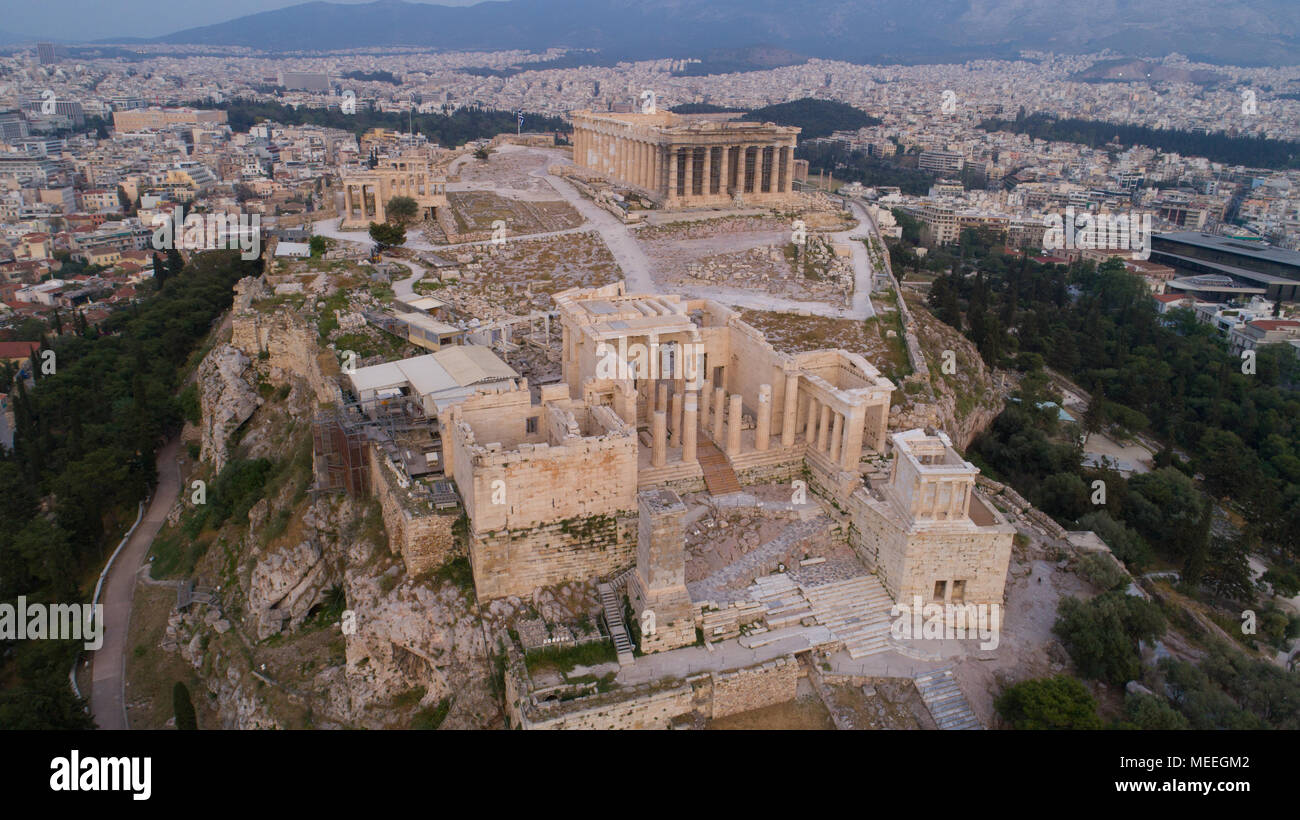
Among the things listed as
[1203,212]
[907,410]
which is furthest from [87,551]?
[1203,212]

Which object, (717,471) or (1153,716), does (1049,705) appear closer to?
(1153,716)

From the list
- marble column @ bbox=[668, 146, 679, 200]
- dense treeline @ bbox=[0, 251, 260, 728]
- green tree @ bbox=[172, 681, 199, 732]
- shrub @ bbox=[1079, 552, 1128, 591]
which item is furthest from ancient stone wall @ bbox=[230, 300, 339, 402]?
marble column @ bbox=[668, 146, 679, 200]

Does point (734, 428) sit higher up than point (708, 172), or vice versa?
point (708, 172)

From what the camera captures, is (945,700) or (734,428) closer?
(945,700)

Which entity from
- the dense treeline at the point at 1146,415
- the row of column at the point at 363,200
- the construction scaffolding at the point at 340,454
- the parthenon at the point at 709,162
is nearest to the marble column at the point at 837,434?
the dense treeline at the point at 1146,415

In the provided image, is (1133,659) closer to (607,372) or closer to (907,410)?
(907,410)

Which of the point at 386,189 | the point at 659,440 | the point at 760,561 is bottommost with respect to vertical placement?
the point at 760,561

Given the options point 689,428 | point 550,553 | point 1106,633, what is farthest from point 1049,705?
point 550,553

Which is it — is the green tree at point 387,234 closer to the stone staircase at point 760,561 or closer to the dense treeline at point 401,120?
the stone staircase at point 760,561
